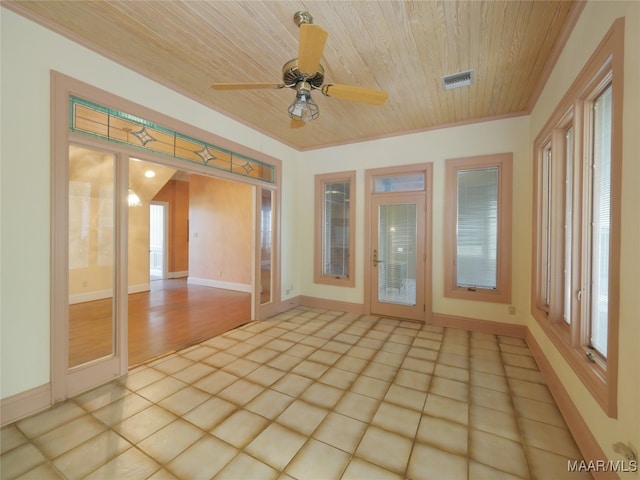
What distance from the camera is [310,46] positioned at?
68.8 inches

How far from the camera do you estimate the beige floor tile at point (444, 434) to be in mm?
1765

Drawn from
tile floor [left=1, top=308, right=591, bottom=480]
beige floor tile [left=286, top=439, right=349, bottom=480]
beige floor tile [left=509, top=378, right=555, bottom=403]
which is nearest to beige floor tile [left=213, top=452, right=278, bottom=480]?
tile floor [left=1, top=308, right=591, bottom=480]

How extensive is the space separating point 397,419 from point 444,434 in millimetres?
325

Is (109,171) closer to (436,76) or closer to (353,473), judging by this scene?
(353,473)

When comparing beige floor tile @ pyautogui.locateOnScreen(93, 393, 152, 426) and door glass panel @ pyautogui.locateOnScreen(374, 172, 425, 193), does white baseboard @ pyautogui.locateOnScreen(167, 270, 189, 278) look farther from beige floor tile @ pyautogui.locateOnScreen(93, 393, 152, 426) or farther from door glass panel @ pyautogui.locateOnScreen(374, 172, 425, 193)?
door glass panel @ pyautogui.locateOnScreen(374, 172, 425, 193)

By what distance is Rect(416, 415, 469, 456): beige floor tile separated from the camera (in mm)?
1765

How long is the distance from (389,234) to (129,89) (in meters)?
3.91

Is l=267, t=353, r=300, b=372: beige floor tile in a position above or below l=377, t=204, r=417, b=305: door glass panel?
below

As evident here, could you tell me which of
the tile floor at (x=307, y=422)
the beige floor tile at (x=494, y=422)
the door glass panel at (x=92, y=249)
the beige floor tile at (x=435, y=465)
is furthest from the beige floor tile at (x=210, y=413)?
the beige floor tile at (x=494, y=422)

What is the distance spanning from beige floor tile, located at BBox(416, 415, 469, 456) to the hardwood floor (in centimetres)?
266

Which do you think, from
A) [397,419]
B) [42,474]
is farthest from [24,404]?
[397,419]

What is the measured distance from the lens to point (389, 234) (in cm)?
459

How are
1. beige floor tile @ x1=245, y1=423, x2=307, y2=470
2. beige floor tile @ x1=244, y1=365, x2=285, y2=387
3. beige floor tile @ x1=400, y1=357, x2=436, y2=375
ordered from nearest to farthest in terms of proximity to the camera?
beige floor tile @ x1=245, y1=423, x2=307, y2=470, beige floor tile @ x1=244, y1=365, x2=285, y2=387, beige floor tile @ x1=400, y1=357, x2=436, y2=375

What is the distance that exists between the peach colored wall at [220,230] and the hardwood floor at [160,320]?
0.53 meters
